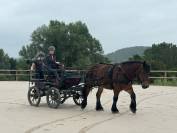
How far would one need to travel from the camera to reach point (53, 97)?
51.0 feet

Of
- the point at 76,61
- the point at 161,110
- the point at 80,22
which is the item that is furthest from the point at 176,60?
the point at 161,110

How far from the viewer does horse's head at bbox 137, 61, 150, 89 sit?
14031 mm

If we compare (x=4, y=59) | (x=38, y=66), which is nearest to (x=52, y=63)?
(x=38, y=66)

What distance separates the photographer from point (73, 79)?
15625 mm

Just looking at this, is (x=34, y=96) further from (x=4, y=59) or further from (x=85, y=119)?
(x=4, y=59)

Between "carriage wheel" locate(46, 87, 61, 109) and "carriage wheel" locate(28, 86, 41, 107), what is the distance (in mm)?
583

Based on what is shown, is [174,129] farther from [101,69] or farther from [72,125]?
[101,69]

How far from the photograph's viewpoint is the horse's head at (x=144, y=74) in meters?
14.0

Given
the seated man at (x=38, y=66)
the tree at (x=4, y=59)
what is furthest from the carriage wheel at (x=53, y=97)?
the tree at (x=4, y=59)

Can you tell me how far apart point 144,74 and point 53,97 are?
10.3ft

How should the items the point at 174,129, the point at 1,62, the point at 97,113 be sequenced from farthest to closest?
1. the point at 1,62
2. the point at 97,113
3. the point at 174,129

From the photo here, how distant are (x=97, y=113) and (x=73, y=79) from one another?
1.80 m

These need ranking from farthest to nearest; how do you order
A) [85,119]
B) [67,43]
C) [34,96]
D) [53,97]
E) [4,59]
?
[4,59], [67,43], [34,96], [53,97], [85,119]

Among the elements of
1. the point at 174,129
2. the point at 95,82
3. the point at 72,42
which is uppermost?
the point at 72,42
